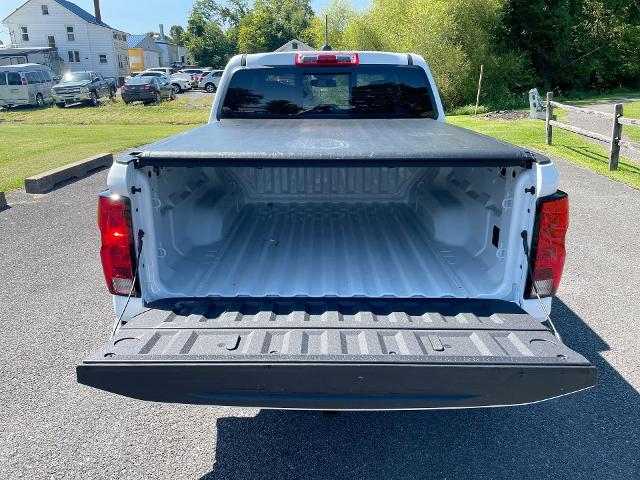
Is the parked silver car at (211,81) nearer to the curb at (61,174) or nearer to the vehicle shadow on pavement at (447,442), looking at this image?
the curb at (61,174)

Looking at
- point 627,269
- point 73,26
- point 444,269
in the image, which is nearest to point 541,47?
point 627,269

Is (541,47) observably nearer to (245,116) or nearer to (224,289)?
(245,116)

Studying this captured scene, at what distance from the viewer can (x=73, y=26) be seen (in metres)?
50.8

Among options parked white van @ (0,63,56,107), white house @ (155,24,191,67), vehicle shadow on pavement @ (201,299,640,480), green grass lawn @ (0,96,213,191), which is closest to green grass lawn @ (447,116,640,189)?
vehicle shadow on pavement @ (201,299,640,480)

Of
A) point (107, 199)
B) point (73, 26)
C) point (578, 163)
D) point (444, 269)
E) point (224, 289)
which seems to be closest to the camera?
point (107, 199)

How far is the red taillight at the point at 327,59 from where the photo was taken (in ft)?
Answer: 15.6

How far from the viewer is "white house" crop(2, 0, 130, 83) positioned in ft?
165

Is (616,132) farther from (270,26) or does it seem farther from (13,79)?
(270,26)

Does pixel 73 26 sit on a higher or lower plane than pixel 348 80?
higher

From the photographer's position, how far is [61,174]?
10.2 meters

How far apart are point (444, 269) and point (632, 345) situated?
76.0 inches

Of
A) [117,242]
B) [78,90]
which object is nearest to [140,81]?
[78,90]

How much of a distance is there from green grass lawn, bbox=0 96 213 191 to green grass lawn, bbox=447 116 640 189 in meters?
11.1

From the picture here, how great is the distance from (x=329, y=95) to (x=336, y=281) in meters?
2.42
